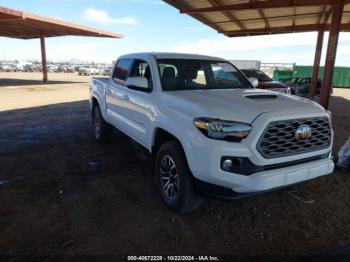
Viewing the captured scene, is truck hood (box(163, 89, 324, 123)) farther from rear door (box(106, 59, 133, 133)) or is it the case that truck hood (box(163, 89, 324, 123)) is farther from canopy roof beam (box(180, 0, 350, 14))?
canopy roof beam (box(180, 0, 350, 14))

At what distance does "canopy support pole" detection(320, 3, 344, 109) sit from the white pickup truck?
8815 millimetres

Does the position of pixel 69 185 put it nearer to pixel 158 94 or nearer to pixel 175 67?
pixel 158 94

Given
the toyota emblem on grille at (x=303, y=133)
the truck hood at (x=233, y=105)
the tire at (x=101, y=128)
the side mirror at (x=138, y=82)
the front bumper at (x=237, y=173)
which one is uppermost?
the side mirror at (x=138, y=82)

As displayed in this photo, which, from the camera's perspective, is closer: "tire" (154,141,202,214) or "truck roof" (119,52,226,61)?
"tire" (154,141,202,214)

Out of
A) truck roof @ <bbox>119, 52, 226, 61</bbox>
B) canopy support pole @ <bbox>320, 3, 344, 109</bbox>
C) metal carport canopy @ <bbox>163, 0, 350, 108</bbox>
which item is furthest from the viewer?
metal carport canopy @ <bbox>163, 0, 350, 108</bbox>

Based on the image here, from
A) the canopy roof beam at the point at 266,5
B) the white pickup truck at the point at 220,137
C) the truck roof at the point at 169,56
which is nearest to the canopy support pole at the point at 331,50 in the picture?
the canopy roof beam at the point at 266,5

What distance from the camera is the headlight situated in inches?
116

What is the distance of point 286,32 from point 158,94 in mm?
17235

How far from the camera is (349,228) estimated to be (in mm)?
3416

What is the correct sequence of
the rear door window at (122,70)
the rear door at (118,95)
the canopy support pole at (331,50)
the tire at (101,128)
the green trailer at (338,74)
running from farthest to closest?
the green trailer at (338,74)
the canopy support pole at (331,50)
the tire at (101,128)
the rear door window at (122,70)
the rear door at (118,95)

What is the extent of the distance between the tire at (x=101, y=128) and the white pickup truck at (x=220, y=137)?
7.38 feet

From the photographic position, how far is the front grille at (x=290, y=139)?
2981mm

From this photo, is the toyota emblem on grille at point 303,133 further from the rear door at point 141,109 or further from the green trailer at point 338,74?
the green trailer at point 338,74

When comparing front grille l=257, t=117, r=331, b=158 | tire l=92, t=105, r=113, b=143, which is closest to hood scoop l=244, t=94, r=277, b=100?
front grille l=257, t=117, r=331, b=158
